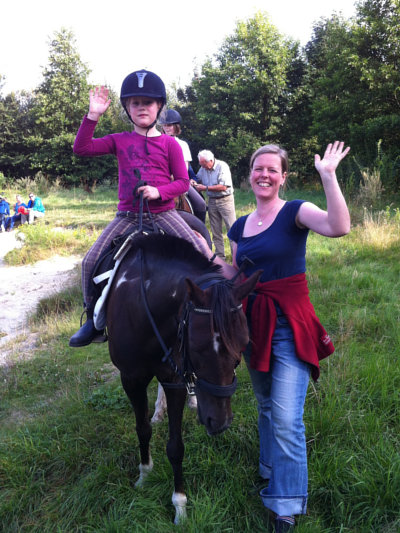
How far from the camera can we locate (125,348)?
2430mm

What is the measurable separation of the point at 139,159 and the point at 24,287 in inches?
279

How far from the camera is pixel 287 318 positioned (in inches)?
84.3

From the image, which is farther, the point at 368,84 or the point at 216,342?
the point at 368,84

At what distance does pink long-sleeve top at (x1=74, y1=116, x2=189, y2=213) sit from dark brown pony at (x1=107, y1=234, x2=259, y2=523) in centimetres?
60

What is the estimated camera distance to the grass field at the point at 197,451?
2232 mm


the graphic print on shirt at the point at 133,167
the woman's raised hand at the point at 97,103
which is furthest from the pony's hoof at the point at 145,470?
the woman's raised hand at the point at 97,103

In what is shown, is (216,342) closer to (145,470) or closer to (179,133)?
(145,470)

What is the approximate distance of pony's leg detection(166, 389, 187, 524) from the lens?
2387mm

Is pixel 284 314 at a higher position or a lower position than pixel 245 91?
lower

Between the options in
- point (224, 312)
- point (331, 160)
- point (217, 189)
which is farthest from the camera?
point (217, 189)

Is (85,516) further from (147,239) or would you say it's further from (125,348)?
(147,239)

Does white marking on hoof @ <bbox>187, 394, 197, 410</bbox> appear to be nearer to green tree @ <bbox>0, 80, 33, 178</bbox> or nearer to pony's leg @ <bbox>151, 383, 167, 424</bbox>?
pony's leg @ <bbox>151, 383, 167, 424</bbox>

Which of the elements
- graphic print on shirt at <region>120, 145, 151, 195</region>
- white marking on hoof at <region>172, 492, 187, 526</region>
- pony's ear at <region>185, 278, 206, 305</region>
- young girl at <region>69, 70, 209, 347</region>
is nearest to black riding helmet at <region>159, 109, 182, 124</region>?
young girl at <region>69, 70, 209, 347</region>

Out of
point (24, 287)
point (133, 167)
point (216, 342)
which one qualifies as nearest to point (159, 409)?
point (216, 342)
